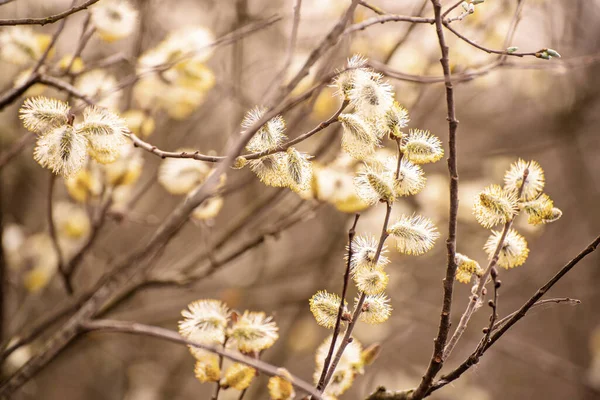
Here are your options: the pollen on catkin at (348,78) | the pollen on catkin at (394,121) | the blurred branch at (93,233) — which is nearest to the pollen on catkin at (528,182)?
the pollen on catkin at (394,121)

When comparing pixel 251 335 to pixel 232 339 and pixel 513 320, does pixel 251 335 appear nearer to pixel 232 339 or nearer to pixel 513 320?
pixel 232 339

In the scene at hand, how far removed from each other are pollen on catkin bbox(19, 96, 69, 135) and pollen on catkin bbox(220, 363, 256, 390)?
1.93 ft

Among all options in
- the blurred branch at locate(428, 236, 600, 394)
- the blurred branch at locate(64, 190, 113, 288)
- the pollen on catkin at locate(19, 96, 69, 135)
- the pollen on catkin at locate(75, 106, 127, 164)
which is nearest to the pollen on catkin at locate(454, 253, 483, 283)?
the blurred branch at locate(428, 236, 600, 394)

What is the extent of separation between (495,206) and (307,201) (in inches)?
33.1

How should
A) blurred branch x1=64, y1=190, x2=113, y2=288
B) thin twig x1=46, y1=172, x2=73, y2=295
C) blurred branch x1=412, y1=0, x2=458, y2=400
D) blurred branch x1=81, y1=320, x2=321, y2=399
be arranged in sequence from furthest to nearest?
blurred branch x1=64, y1=190, x2=113, y2=288, thin twig x1=46, y1=172, x2=73, y2=295, blurred branch x1=412, y1=0, x2=458, y2=400, blurred branch x1=81, y1=320, x2=321, y2=399

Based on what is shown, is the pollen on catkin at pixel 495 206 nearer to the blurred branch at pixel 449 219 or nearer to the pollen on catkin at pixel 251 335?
the blurred branch at pixel 449 219

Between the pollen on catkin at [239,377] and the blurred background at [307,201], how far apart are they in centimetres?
56

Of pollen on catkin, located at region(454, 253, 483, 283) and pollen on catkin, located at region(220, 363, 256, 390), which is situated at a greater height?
pollen on catkin, located at region(454, 253, 483, 283)

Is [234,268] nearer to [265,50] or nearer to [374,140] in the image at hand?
[265,50]

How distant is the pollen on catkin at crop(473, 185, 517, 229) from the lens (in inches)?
36.6

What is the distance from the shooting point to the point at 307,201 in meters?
1.70

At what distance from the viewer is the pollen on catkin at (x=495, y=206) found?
0.93m

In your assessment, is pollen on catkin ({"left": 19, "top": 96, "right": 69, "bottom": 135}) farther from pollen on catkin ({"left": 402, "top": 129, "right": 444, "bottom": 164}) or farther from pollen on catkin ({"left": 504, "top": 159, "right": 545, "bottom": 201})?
pollen on catkin ({"left": 504, "top": 159, "right": 545, "bottom": 201})

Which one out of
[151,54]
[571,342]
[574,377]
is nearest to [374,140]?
[151,54]
